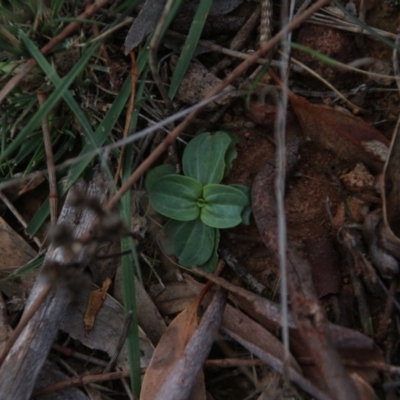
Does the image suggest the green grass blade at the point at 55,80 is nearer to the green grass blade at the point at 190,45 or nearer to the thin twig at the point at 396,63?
the green grass blade at the point at 190,45

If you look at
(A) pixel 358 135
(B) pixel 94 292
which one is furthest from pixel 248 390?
(A) pixel 358 135

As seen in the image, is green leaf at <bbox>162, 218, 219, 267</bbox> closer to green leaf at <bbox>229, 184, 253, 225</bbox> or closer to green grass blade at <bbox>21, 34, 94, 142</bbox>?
green leaf at <bbox>229, 184, 253, 225</bbox>

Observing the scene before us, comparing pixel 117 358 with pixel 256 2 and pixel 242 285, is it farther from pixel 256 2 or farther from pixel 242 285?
pixel 256 2

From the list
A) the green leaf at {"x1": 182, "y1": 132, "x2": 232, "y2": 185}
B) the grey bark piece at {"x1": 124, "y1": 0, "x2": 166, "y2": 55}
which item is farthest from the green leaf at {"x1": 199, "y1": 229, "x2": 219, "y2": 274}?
the grey bark piece at {"x1": 124, "y1": 0, "x2": 166, "y2": 55}

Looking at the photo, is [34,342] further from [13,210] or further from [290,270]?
[290,270]

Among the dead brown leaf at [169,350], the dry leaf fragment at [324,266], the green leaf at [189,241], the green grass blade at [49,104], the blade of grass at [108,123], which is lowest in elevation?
the dead brown leaf at [169,350]

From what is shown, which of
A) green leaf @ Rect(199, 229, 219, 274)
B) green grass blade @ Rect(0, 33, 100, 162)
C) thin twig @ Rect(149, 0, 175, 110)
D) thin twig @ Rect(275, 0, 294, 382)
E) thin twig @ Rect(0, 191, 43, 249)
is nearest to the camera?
thin twig @ Rect(275, 0, 294, 382)

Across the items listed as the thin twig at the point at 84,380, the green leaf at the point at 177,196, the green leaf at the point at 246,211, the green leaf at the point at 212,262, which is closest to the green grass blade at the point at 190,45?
the green leaf at the point at 177,196
